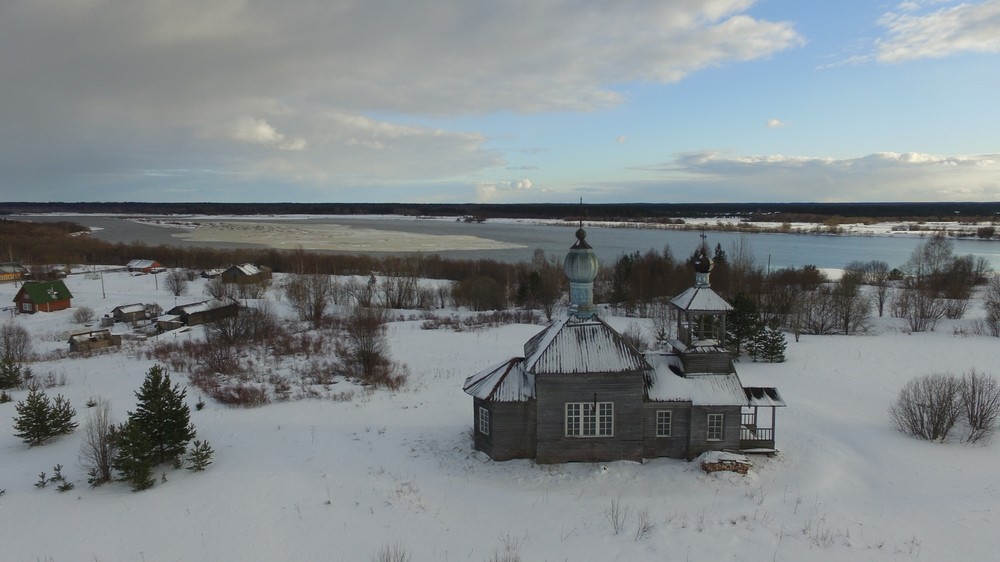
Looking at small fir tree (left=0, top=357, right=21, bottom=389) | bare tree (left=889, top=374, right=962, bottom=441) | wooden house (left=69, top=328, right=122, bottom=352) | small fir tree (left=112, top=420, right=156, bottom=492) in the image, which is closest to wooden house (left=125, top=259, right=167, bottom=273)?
wooden house (left=69, top=328, right=122, bottom=352)

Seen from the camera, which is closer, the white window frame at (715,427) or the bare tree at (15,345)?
the white window frame at (715,427)

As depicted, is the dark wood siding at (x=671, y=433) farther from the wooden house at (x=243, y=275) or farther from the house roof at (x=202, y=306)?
the wooden house at (x=243, y=275)

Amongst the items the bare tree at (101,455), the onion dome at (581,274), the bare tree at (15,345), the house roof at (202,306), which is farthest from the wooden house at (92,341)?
the onion dome at (581,274)

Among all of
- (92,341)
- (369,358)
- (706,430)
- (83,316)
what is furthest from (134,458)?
(83,316)

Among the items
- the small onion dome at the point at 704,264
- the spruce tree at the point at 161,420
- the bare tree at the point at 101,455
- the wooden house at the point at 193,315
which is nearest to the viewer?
the bare tree at the point at 101,455

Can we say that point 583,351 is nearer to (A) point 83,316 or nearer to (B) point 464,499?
(B) point 464,499

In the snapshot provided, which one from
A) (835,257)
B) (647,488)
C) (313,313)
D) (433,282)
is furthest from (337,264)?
Result: (835,257)

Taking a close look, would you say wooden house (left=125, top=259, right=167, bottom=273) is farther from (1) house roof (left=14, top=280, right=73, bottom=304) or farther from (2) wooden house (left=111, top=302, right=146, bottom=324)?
(2) wooden house (left=111, top=302, right=146, bottom=324)

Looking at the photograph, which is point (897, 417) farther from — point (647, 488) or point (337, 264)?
point (337, 264)
